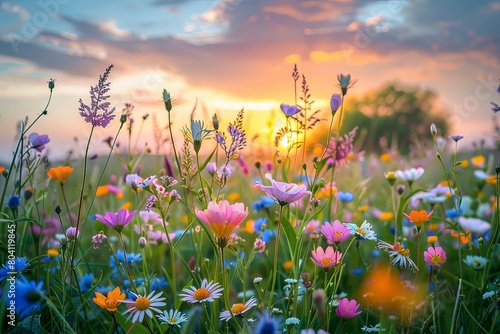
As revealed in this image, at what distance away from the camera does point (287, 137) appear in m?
1.07

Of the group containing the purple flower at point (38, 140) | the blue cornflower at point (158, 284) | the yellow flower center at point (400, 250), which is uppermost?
the purple flower at point (38, 140)

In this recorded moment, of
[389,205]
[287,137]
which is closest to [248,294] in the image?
[287,137]

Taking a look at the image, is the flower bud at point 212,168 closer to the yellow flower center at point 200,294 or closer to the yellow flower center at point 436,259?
the yellow flower center at point 200,294

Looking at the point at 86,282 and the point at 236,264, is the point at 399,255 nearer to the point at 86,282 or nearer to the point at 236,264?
the point at 236,264

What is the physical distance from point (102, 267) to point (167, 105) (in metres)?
0.83

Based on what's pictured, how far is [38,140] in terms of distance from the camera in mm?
1101

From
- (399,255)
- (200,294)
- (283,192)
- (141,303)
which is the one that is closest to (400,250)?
(399,255)

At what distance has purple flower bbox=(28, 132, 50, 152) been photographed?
3.60 ft

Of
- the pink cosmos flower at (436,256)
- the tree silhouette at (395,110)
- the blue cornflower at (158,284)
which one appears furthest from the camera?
the tree silhouette at (395,110)

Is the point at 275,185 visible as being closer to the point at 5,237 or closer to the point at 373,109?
the point at 5,237

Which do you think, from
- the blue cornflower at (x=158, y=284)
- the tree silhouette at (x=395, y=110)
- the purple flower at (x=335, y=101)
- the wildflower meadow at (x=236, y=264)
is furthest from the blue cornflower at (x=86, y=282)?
the tree silhouette at (x=395, y=110)

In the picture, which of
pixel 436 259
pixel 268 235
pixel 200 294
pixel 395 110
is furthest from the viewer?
pixel 395 110

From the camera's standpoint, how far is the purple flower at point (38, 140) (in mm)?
1097

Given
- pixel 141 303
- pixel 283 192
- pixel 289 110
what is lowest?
pixel 141 303
